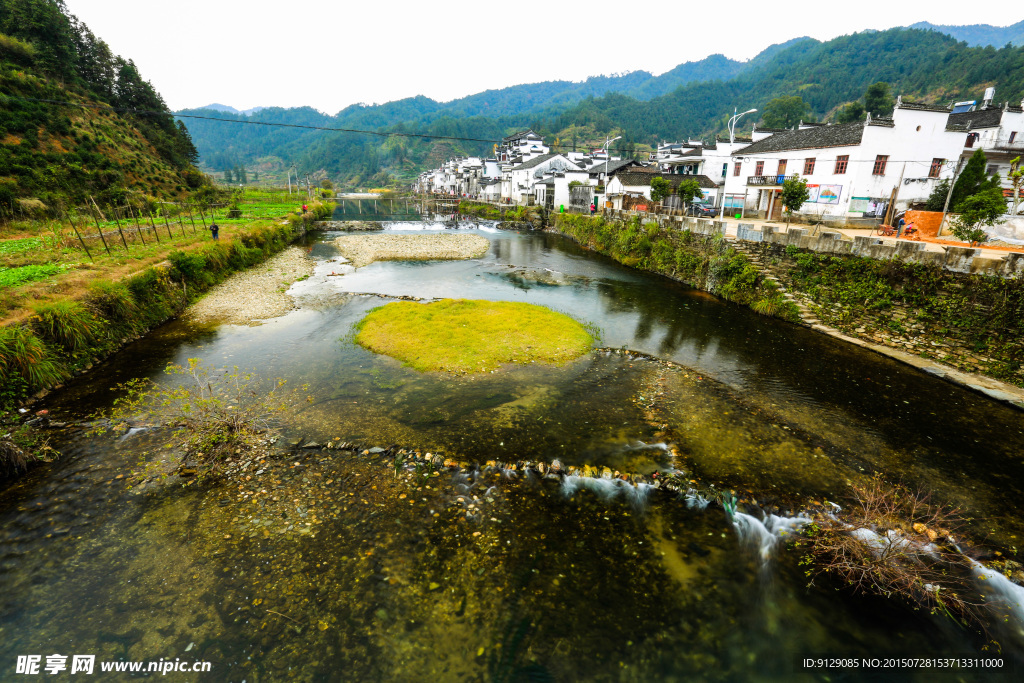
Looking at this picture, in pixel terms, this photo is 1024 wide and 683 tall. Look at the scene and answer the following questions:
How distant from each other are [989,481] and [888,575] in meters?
6.78

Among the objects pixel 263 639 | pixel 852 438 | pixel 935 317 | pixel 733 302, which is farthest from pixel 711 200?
pixel 263 639

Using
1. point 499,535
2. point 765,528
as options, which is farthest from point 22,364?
point 765,528

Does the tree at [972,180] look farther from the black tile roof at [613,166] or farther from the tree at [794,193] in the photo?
the black tile roof at [613,166]

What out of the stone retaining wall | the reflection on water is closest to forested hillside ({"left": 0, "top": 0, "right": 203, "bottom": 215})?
the reflection on water

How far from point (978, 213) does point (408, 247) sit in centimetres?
4851

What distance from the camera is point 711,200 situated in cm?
5875

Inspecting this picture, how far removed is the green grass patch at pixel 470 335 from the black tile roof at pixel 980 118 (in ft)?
192

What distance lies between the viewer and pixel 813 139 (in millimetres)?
41375

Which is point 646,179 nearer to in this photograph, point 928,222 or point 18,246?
point 928,222

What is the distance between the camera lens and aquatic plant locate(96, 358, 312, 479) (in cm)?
1202

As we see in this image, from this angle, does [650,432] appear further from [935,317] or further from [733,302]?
[733,302]

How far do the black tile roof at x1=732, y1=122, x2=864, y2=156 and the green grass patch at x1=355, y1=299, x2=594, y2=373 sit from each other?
33878mm

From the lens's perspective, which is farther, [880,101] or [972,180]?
[880,101]

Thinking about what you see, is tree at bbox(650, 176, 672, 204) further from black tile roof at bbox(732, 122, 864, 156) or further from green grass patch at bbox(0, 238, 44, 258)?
green grass patch at bbox(0, 238, 44, 258)
